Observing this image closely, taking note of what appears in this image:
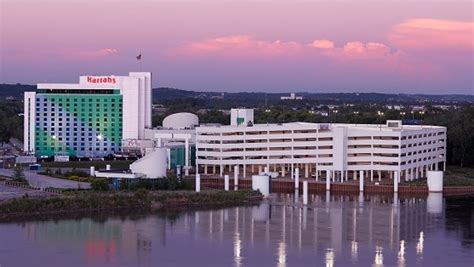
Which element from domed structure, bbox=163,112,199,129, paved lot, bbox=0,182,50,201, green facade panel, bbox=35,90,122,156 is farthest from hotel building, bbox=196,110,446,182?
paved lot, bbox=0,182,50,201

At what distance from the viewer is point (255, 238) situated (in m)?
27.0

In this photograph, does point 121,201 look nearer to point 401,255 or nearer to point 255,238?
point 255,238

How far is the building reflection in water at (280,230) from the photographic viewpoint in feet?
83.3

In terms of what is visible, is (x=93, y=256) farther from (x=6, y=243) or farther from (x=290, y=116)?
(x=290, y=116)

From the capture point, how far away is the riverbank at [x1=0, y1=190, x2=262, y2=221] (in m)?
30.3

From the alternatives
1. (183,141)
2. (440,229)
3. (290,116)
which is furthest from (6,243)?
(290,116)

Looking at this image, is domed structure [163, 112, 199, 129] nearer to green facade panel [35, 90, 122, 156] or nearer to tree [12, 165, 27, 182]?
green facade panel [35, 90, 122, 156]

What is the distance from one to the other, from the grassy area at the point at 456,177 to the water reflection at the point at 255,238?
6.17 m

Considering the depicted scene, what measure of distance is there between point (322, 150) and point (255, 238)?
14517 millimetres

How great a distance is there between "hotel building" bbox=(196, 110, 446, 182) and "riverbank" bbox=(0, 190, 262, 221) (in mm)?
5865

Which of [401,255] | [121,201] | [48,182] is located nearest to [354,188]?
[121,201]

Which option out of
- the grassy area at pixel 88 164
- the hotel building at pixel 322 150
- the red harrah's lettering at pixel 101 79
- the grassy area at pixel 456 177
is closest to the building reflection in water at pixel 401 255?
the hotel building at pixel 322 150

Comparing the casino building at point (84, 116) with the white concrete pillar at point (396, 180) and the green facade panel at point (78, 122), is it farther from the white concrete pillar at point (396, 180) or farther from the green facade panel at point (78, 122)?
the white concrete pillar at point (396, 180)

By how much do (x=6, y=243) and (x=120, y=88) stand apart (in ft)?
74.5
